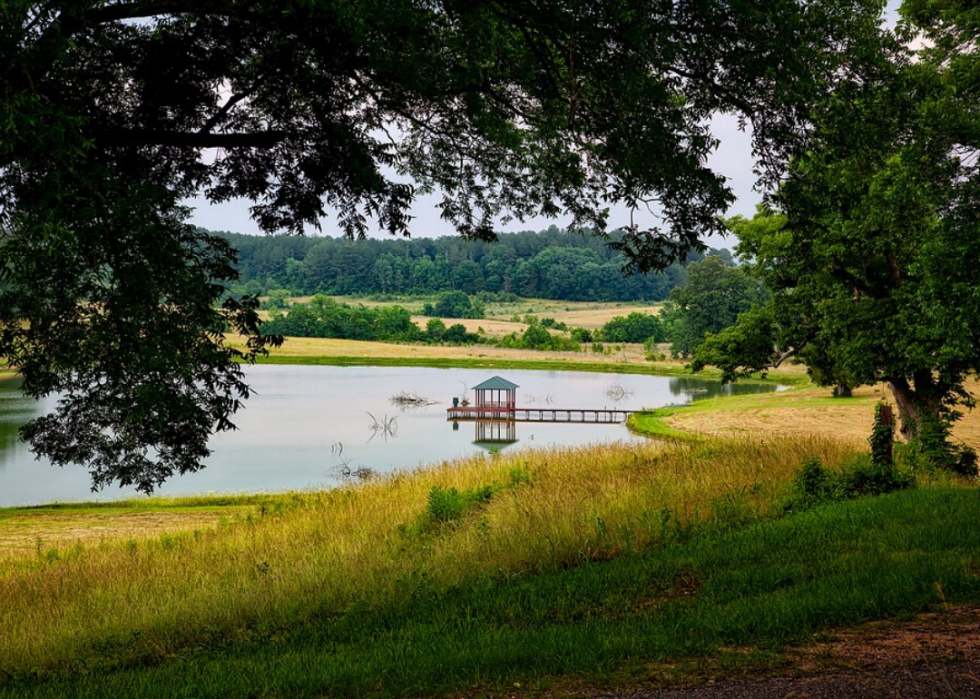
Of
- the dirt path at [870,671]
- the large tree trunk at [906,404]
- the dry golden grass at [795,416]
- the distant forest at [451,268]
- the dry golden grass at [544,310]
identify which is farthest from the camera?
the distant forest at [451,268]

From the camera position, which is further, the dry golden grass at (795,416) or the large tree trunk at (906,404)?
the dry golden grass at (795,416)

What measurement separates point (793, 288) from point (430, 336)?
305 feet

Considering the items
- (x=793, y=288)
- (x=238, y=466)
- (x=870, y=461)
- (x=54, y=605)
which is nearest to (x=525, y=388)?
(x=238, y=466)

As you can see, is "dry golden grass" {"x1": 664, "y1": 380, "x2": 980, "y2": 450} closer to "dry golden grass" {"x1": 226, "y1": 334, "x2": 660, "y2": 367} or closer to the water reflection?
the water reflection

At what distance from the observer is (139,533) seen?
2005 centimetres

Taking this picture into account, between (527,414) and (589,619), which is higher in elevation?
(589,619)

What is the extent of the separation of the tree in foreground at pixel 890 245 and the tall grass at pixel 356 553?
13.6ft

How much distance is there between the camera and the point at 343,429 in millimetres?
45562

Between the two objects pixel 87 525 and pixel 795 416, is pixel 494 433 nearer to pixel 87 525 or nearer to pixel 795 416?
pixel 795 416

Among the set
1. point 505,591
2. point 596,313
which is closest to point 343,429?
point 505,591

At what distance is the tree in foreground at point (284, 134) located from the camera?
26.0ft

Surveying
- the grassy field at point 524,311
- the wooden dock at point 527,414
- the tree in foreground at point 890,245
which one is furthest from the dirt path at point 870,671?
the grassy field at point 524,311

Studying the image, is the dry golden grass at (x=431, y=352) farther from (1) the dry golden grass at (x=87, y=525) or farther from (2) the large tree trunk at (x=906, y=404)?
(2) the large tree trunk at (x=906, y=404)

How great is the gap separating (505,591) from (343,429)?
38847mm
